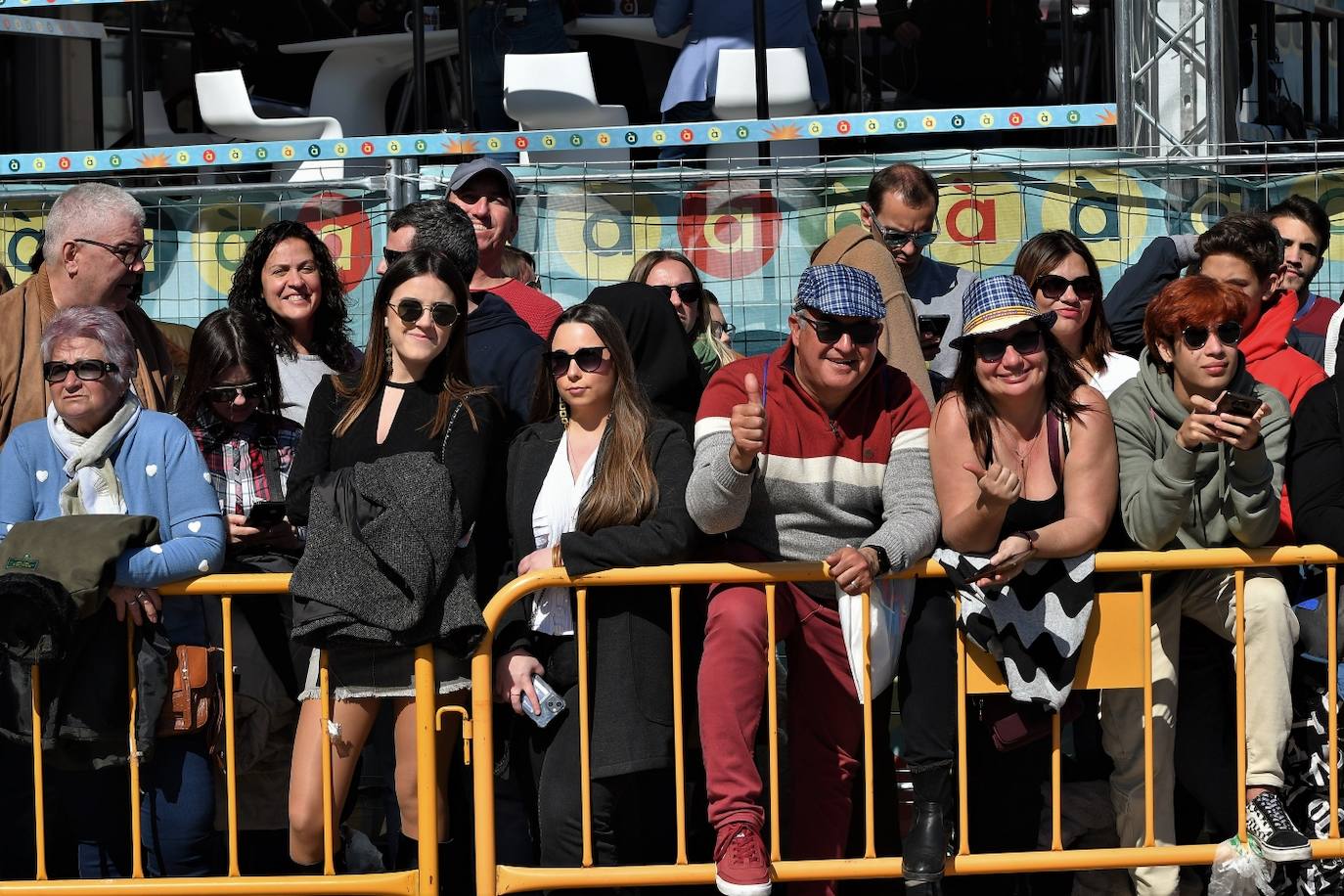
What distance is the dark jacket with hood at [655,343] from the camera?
5.18m

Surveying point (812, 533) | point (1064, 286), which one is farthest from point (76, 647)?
point (1064, 286)

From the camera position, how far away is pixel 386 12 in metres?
11.4

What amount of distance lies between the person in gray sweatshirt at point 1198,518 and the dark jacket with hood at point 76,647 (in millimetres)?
2724

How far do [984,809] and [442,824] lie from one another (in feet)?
5.06

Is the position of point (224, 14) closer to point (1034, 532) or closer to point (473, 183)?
point (473, 183)

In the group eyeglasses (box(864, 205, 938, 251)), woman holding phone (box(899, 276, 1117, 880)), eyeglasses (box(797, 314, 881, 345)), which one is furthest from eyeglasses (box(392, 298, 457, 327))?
eyeglasses (box(864, 205, 938, 251))

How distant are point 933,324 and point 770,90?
3.50 meters

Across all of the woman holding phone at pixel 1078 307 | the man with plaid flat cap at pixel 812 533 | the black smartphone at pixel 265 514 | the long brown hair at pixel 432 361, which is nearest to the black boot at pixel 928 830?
the man with plaid flat cap at pixel 812 533

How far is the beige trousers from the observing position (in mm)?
4766

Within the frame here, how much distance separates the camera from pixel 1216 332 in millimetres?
4715

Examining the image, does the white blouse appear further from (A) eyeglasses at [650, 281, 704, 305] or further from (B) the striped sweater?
(A) eyeglasses at [650, 281, 704, 305]

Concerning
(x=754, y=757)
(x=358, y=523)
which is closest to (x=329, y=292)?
(x=358, y=523)

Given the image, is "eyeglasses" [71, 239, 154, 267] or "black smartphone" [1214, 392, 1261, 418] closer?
"black smartphone" [1214, 392, 1261, 418]

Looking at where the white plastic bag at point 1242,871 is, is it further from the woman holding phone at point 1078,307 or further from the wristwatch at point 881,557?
the woman holding phone at point 1078,307
